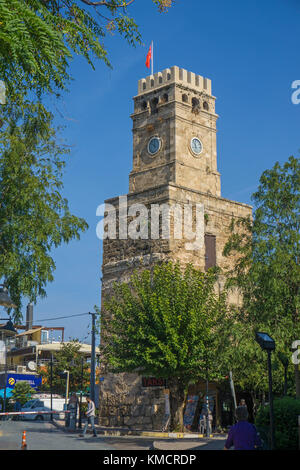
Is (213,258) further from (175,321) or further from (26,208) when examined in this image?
(26,208)

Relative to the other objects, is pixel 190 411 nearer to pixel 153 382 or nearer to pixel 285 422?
pixel 153 382

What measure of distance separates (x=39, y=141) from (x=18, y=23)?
350 inches

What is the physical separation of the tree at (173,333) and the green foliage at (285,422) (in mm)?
8983

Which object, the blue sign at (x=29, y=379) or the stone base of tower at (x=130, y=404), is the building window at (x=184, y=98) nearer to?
the stone base of tower at (x=130, y=404)

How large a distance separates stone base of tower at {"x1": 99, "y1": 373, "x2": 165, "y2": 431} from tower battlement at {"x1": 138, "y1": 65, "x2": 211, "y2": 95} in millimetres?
15508

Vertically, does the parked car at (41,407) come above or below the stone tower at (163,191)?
below

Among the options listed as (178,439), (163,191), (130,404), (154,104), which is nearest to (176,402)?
(178,439)

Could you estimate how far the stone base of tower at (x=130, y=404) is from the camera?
1052 inches

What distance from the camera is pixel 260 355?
679 inches

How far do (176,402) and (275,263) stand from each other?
28.1 ft

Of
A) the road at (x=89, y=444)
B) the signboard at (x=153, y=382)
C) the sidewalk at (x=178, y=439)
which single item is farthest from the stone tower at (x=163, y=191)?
the road at (x=89, y=444)

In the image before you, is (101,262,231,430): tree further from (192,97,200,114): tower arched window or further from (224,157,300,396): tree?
(192,97,200,114): tower arched window

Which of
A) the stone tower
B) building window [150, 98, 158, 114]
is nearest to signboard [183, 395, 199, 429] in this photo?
the stone tower

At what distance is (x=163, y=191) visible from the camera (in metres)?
28.6
